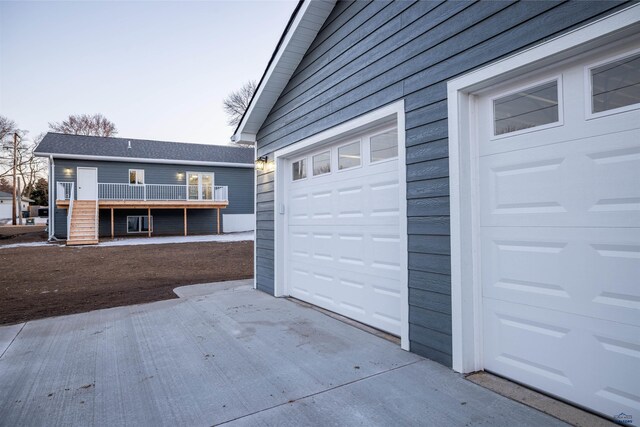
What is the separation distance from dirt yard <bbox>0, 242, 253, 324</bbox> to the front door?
183 inches

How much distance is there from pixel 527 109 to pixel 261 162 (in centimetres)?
443

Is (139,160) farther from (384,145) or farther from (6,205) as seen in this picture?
(6,205)

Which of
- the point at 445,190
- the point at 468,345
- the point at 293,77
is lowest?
the point at 468,345

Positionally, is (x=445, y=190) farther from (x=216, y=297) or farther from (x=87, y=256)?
(x=87, y=256)

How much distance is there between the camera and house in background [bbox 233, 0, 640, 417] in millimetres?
1946

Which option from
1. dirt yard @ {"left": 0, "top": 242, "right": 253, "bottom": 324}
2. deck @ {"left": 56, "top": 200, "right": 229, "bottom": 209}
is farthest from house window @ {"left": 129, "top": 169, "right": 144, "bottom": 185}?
dirt yard @ {"left": 0, "top": 242, "right": 253, "bottom": 324}

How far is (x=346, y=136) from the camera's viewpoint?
412 cm

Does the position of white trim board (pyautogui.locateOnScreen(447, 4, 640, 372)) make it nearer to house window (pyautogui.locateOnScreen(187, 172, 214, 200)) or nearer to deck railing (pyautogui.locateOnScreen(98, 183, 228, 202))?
deck railing (pyautogui.locateOnScreen(98, 183, 228, 202))

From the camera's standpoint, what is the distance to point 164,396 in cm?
239

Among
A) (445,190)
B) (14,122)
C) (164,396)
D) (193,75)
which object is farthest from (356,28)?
(14,122)

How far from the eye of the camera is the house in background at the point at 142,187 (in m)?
15.7

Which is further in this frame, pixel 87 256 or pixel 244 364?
pixel 87 256

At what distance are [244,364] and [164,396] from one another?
0.68 metres

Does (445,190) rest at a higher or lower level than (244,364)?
higher
